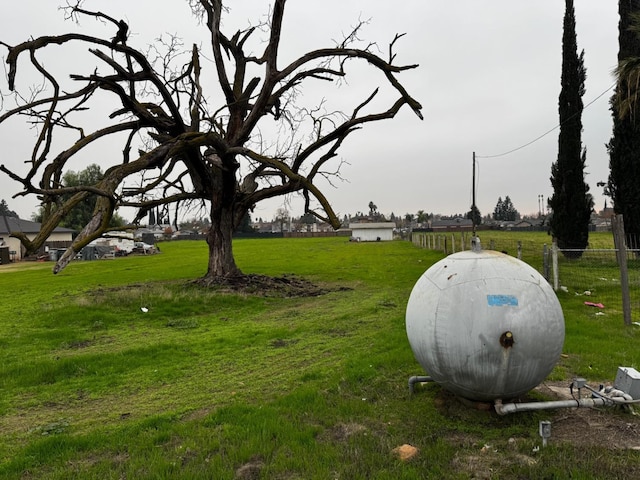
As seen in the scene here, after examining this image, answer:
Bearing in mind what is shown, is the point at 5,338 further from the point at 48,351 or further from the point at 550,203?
the point at 550,203

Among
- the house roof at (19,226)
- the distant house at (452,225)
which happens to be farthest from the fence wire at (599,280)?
the distant house at (452,225)

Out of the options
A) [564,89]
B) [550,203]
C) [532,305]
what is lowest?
[532,305]

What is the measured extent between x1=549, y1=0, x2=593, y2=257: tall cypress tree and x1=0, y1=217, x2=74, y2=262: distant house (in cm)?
4736

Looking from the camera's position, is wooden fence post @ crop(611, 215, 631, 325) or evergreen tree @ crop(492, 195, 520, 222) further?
evergreen tree @ crop(492, 195, 520, 222)

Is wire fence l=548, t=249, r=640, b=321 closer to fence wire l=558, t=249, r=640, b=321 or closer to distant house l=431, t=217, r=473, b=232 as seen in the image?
fence wire l=558, t=249, r=640, b=321

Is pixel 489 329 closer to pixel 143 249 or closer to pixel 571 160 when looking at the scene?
pixel 571 160

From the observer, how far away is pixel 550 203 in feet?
85.1

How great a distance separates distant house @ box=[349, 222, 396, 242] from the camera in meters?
69.9

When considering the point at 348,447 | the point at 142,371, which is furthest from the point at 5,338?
the point at 348,447

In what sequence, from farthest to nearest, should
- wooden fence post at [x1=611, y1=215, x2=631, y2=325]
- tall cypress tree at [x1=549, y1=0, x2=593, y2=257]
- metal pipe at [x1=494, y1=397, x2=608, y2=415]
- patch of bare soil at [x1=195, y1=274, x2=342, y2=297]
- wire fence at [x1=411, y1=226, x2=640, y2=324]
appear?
tall cypress tree at [x1=549, y1=0, x2=593, y2=257] < patch of bare soil at [x1=195, y1=274, x2=342, y2=297] < wire fence at [x1=411, y1=226, x2=640, y2=324] < wooden fence post at [x1=611, y1=215, x2=631, y2=325] < metal pipe at [x1=494, y1=397, x2=608, y2=415]

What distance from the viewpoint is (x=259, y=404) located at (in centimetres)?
556

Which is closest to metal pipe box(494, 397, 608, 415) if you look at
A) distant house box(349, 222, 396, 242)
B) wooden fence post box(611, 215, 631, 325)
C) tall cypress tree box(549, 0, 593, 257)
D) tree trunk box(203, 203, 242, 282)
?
wooden fence post box(611, 215, 631, 325)

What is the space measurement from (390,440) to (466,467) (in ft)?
2.51

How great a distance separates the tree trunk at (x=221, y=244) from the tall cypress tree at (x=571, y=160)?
58.0 feet
